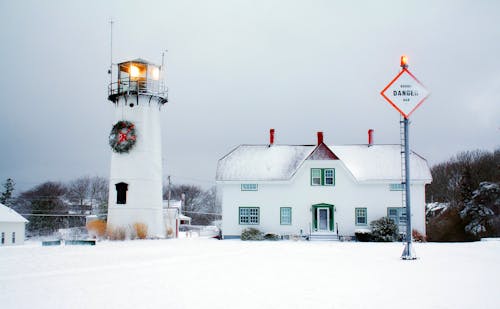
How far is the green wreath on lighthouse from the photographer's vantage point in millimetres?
32156

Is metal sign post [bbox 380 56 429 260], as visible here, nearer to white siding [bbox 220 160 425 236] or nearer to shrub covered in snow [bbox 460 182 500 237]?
white siding [bbox 220 160 425 236]

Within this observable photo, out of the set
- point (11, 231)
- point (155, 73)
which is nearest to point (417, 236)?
point (155, 73)

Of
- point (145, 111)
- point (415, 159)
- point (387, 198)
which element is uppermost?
point (145, 111)

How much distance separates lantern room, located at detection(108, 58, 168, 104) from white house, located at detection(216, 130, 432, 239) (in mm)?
7109

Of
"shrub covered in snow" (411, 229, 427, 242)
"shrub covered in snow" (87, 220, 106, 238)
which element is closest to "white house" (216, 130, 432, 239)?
"shrub covered in snow" (411, 229, 427, 242)

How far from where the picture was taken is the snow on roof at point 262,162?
114ft

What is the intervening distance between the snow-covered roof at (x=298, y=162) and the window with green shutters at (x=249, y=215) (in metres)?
2.05

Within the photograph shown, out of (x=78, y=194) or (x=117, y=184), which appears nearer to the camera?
(x=117, y=184)

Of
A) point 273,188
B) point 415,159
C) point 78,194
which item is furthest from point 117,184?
point 78,194

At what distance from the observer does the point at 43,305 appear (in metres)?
8.17

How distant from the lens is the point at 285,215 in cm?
3409

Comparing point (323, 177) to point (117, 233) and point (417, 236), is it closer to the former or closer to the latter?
point (417, 236)

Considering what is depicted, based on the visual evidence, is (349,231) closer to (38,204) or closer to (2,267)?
(2,267)

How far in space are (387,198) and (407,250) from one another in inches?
760
